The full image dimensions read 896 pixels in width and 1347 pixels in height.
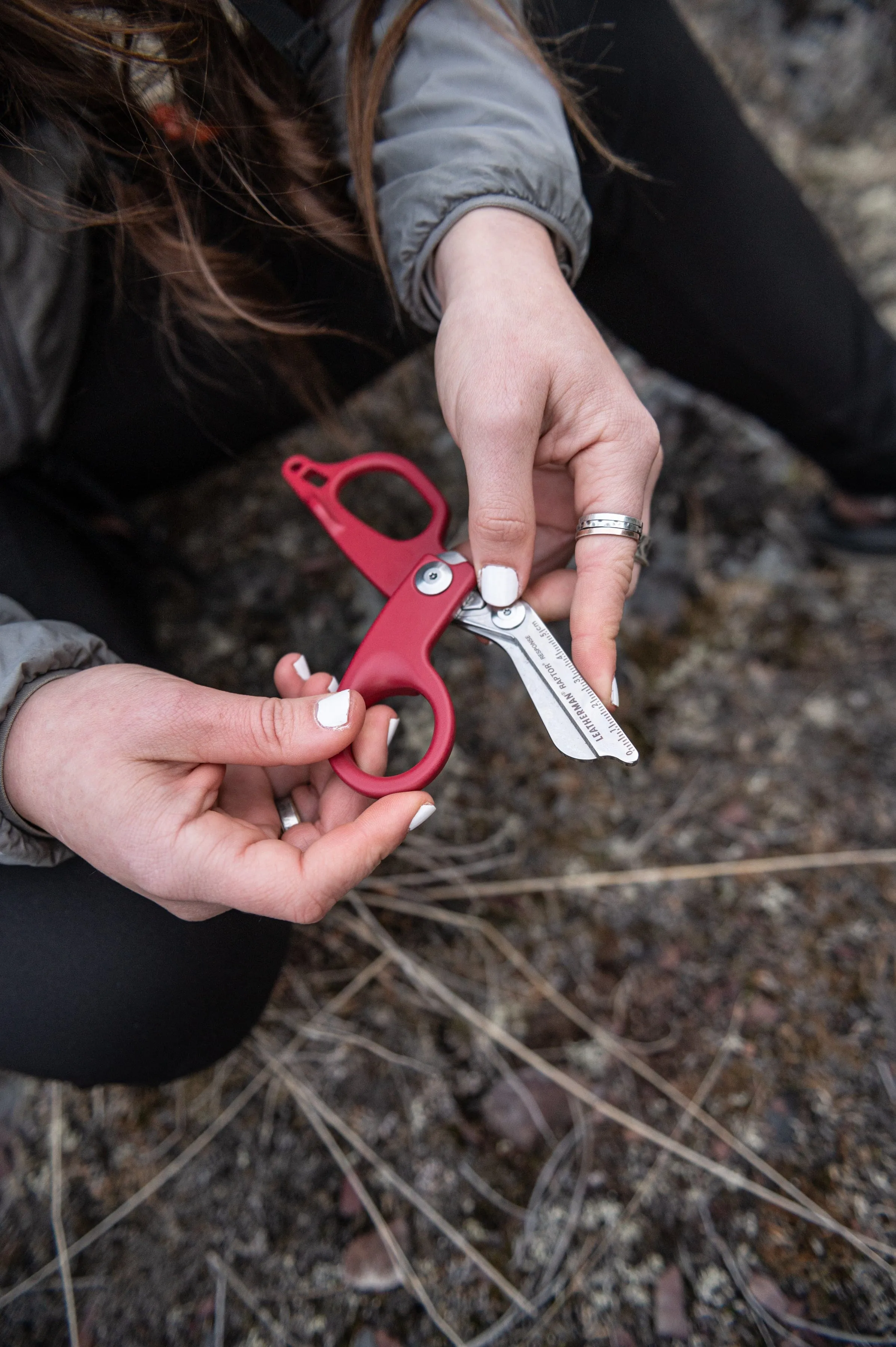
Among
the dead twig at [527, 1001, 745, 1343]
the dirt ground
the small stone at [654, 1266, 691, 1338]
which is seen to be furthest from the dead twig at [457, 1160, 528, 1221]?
the small stone at [654, 1266, 691, 1338]

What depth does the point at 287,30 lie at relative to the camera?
3.56 ft

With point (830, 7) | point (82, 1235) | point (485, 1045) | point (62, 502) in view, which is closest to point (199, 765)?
point (62, 502)

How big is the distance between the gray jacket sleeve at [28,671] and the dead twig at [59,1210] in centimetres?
53

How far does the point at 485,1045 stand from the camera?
4.91ft

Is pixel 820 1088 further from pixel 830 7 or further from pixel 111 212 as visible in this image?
pixel 830 7

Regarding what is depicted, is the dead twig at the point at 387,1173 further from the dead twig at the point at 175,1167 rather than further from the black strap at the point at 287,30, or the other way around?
the black strap at the point at 287,30

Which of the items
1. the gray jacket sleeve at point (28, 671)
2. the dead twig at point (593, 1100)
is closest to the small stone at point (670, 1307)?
the dead twig at point (593, 1100)

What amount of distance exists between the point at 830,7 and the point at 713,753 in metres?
2.22

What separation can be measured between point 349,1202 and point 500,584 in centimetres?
109

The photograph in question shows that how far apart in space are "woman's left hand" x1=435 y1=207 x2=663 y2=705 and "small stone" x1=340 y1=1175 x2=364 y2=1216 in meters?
0.99

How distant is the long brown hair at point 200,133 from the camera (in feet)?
3.26

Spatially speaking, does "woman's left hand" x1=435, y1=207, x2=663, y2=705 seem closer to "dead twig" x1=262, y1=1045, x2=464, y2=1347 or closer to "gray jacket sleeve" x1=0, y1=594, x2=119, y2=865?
"gray jacket sleeve" x1=0, y1=594, x2=119, y2=865

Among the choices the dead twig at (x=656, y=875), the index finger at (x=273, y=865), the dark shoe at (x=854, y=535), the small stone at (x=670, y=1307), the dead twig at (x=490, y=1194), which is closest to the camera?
the index finger at (x=273, y=865)

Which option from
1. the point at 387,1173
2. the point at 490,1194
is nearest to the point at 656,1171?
the point at 490,1194
